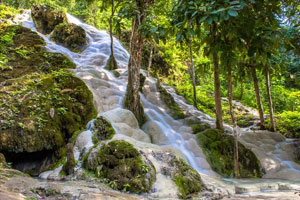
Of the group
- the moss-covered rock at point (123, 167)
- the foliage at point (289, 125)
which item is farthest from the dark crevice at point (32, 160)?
the foliage at point (289, 125)

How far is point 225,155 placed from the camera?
23.5 ft

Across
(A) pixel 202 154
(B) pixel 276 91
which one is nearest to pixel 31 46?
(A) pixel 202 154

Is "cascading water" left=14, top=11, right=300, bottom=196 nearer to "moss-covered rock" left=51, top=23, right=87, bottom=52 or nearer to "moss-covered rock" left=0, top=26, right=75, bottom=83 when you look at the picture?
"moss-covered rock" left=0, top=26, right=75, bottom=83

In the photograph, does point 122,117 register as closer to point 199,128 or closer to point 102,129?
point 102,129

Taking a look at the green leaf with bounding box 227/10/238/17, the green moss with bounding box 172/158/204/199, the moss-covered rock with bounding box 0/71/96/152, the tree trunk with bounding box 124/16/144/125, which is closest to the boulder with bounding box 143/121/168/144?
the tree trunk with bounding box 124/16/144/125

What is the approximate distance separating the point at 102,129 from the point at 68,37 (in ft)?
36.7

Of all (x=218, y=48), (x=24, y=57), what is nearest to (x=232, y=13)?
(x=218, y=48)

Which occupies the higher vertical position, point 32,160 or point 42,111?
point 42,111

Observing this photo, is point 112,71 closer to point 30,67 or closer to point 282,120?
point 30,67

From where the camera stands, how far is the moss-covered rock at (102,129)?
234 inches

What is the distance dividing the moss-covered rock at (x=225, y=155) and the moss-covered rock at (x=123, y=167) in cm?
326

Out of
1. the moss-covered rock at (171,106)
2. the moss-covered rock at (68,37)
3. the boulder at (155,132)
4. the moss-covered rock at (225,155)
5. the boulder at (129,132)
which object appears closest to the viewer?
the boulder at (129,132)

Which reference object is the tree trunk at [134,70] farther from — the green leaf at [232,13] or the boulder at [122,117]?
the green leaf at [232,13]

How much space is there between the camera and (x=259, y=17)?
416 centimetres
